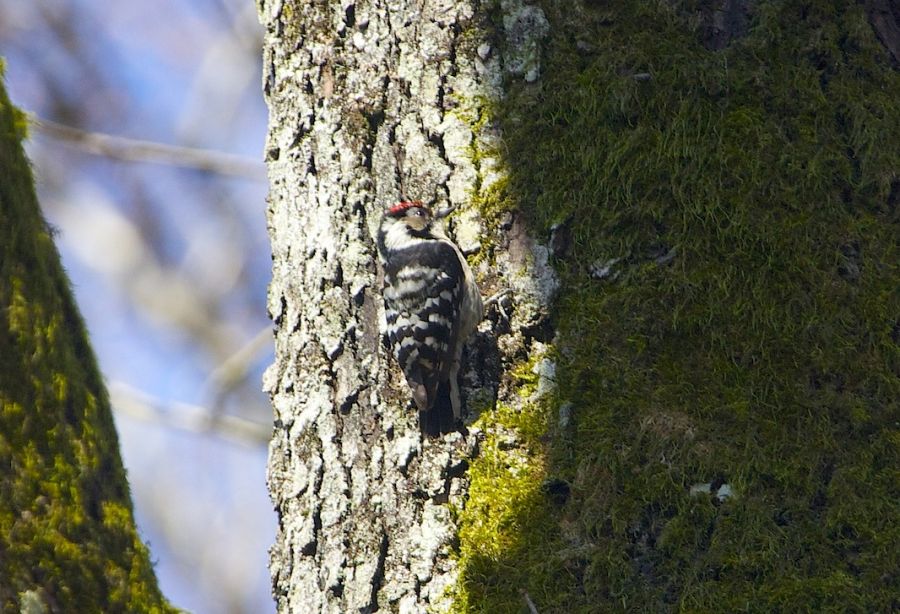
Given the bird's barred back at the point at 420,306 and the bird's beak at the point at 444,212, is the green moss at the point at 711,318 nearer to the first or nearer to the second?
the bird's beak at the point at 444,212

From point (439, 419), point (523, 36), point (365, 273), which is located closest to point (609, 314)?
point (439, 419)

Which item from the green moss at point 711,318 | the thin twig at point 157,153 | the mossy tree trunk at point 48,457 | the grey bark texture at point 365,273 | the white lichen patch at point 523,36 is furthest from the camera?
the thin twig at point 157,153

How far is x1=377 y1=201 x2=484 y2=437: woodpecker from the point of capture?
2594mm

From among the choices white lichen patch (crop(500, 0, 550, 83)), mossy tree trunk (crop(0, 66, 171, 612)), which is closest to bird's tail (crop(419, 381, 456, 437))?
mossy tree trunk (crop(0, 66, 171, 612))

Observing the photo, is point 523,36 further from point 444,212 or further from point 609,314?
point 609,314

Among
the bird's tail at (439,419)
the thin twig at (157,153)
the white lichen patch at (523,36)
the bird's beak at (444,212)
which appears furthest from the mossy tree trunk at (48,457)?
the thin twig at (157,153)

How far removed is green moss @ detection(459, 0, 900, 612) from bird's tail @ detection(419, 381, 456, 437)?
5.9 inches

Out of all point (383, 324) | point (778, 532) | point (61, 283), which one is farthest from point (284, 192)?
point (778, 532)

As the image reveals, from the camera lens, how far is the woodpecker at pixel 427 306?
2.59 m

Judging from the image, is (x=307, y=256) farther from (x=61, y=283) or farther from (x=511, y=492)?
(x=511, y=492)

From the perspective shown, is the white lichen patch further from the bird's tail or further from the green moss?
the bird's tail

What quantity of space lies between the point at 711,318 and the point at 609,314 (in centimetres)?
25

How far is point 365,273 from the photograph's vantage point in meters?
2.80

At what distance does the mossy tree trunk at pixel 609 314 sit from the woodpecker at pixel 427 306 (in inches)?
2.7
